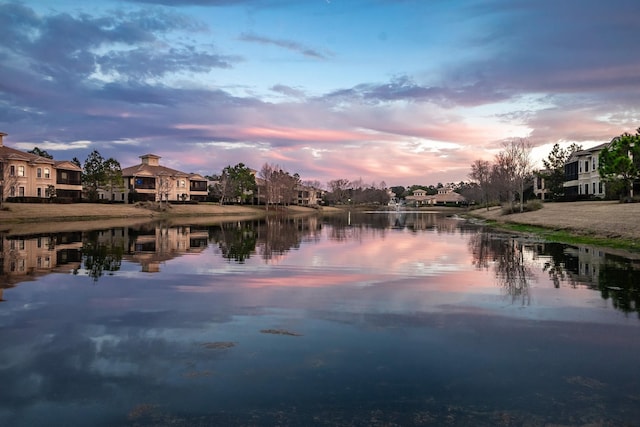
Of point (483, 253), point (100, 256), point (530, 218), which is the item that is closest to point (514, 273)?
point (483, 253)

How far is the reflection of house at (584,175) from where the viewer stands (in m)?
66.9

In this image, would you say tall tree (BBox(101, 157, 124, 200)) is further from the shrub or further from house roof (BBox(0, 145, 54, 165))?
the shrub

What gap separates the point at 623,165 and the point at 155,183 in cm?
8974

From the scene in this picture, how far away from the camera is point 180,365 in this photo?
26.2ft

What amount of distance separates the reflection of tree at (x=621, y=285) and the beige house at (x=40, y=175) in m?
67.5

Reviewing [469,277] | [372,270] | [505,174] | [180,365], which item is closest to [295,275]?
[372,270]

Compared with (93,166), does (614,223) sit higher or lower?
lower

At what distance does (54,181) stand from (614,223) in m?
80.7

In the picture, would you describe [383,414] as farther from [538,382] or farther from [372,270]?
[372,270]

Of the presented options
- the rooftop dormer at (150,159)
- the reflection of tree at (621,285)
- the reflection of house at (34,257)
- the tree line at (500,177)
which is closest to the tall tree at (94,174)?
the tree line at (500,177)

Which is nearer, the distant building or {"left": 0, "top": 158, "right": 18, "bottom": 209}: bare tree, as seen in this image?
{"left": 0, "top": 158, "right": 18, "bottom": 209}: bare tree

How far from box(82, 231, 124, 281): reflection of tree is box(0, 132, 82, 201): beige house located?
141 ft

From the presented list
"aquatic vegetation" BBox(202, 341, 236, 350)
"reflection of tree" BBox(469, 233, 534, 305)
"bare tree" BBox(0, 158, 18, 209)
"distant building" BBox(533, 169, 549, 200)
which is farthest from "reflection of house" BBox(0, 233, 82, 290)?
"distant building" BBox(533, 169, 549, 200)

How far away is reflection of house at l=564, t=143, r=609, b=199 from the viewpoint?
66.9m
